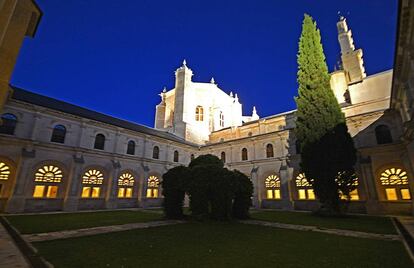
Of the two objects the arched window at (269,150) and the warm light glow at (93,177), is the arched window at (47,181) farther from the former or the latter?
the arched window at (269,150)

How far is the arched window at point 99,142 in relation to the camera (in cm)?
2297

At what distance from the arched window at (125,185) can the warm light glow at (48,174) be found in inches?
238

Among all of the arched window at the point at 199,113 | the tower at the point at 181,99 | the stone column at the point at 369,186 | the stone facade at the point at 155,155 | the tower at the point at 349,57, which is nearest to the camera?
the stone facade at the point at 155,155

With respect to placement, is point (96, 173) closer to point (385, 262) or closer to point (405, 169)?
point (385, 262)

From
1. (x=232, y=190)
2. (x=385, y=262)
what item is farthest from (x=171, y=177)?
(x=385, y=262)

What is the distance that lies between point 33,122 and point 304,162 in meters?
25.5

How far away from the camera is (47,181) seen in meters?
18.9

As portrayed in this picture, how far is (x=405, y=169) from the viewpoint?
16953mm

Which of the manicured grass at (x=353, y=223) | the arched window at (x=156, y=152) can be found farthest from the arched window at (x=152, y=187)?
the manicured grass at (x=353, y=223)

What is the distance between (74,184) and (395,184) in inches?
1193

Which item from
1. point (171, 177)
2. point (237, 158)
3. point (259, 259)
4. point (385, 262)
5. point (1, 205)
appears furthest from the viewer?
point (237, 158)

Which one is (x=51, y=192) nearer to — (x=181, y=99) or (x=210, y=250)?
(x=210, y=250)

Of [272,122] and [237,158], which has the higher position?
[272,122]

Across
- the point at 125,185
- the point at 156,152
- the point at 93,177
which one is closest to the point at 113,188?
the point at 125,185
